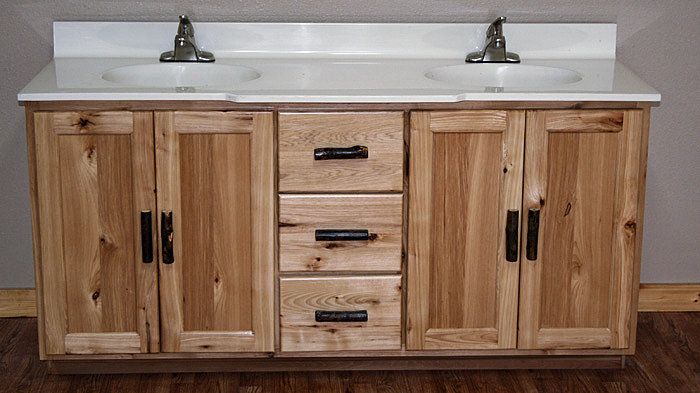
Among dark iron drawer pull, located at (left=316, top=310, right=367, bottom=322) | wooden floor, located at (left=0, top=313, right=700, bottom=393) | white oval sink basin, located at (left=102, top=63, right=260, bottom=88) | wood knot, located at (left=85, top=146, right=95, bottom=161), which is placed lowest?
wooden floor, located at (left=0, top=313, right=700, bottom=393)

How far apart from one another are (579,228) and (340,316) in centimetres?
59

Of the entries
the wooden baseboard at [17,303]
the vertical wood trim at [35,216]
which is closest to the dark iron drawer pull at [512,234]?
the vertical wood trim at [35,216]

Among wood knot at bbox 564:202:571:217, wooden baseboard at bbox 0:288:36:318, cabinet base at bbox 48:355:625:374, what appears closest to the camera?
wood knot at bbox 564:202:571:217

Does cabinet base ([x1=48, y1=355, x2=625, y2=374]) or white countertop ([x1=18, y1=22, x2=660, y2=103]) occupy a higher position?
white countertop ([x1=18, y1=22, x2=660, y2=103])

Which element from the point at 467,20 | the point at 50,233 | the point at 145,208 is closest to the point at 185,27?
the point at 145,208

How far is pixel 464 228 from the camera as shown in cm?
272

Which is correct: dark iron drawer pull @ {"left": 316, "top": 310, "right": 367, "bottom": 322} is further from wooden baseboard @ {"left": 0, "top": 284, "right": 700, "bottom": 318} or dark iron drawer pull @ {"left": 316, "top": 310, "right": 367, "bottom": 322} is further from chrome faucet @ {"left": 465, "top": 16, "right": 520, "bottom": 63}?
wooden baseboard @ {"left": 0, "top": 284, "right": 700, "bottom": 318}

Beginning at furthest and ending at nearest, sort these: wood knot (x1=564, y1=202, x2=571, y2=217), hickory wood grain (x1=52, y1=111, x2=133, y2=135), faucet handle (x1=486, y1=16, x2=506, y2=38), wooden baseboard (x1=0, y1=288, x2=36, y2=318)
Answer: wooden baseboard (x1=0, y1=288, x2=36, y2=318)
faucet handle (x1=486, y1=16, x2=506, y2=38)
wood knot (x1=564, y1=202, x2=571, y2=217)
hickory wood grain (x1=52, y1=111, x2=133, y2=135)

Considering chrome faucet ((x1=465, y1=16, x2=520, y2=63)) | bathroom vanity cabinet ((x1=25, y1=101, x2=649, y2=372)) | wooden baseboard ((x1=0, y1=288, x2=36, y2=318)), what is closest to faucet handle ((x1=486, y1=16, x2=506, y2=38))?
chrome faucet ((x1=465, y1=16, x2=520, y2=63))

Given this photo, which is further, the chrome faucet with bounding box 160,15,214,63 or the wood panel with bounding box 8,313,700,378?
the chrome faucet with bounding box 160,15,214,63

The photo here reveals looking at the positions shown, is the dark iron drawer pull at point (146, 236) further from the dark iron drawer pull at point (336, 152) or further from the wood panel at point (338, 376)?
the dark iron drawer pull at point (336, 152)

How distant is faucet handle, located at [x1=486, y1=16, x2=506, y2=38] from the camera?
9.69ft

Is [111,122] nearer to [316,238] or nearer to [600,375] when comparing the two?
[316,238]

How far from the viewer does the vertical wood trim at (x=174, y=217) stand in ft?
8.62
